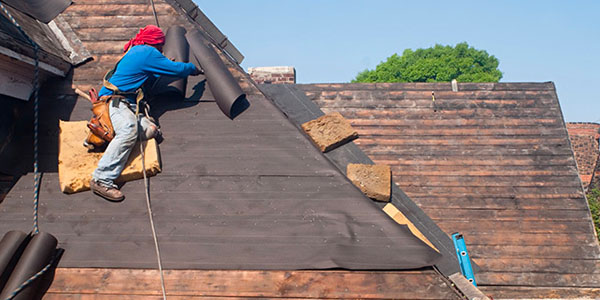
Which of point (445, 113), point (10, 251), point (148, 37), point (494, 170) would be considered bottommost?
point (494, 170)

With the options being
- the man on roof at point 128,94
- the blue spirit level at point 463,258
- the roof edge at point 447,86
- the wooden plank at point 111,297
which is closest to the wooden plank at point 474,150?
the roof edge at point 447,86

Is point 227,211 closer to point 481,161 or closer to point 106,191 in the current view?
point 106,191

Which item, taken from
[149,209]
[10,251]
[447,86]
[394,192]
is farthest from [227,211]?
[447,86]

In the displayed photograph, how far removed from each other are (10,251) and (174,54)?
2587mm

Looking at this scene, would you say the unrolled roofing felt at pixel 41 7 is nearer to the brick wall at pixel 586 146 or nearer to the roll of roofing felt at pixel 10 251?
the roll of roofing felt at pixel 10 251

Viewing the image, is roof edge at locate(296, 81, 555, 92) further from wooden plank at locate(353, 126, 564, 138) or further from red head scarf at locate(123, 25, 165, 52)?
red head scarf at locate(123, 25, 165, 52)

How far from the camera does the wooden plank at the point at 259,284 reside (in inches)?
126

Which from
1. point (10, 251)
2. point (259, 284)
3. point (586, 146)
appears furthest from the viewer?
point (586, 146)

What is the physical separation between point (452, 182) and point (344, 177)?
4566mm

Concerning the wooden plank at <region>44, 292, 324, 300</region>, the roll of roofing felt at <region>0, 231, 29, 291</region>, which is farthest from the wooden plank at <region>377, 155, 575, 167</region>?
the roll of roofing felt at <region>0, 231, 29, 291</region>

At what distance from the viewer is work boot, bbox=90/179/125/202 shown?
3799 millimetres

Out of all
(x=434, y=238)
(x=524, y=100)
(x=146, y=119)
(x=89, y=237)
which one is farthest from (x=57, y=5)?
(x=524, y=100)

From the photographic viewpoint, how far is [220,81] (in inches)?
180

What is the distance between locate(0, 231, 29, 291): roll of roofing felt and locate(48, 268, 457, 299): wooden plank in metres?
0.33
